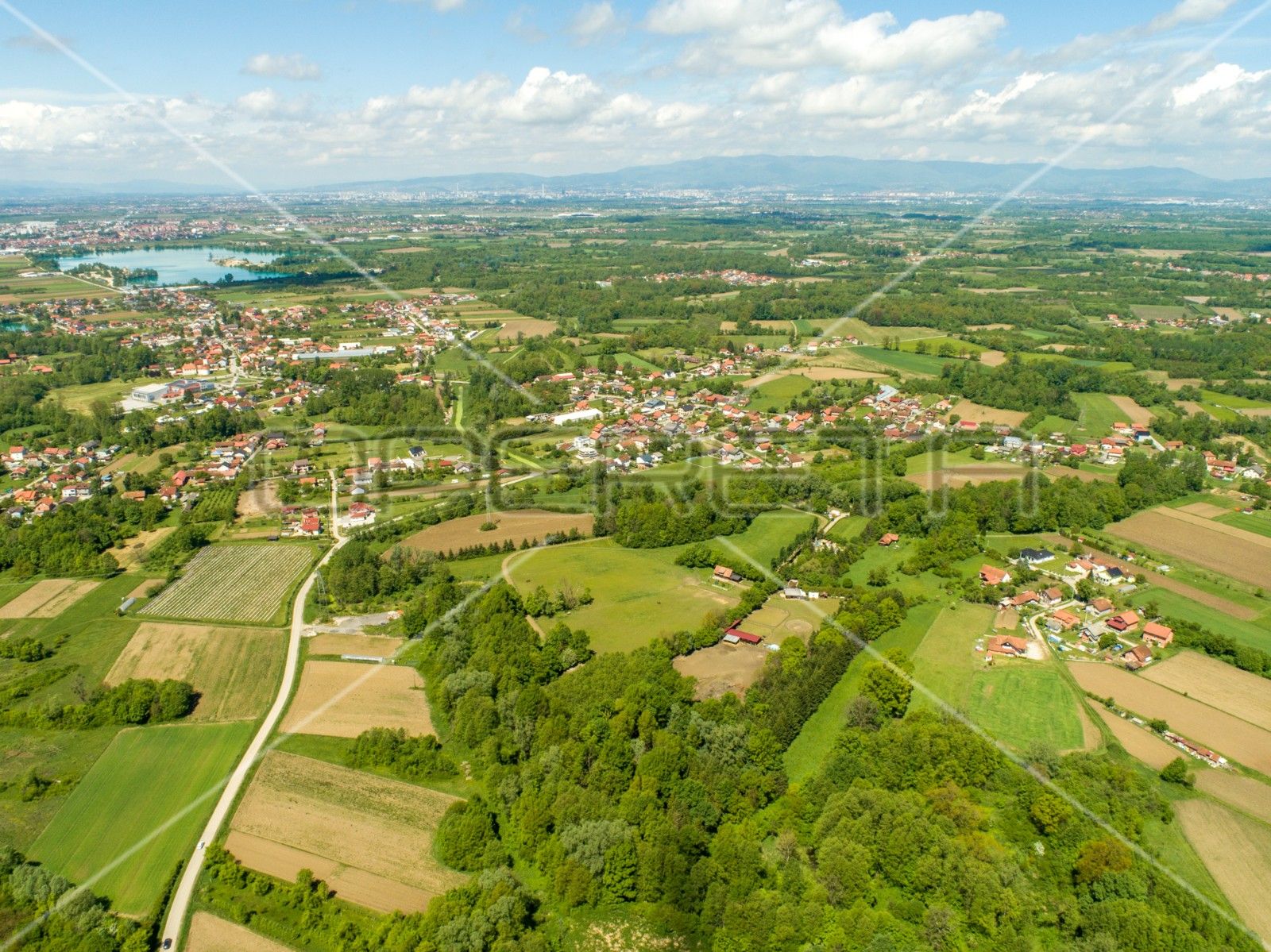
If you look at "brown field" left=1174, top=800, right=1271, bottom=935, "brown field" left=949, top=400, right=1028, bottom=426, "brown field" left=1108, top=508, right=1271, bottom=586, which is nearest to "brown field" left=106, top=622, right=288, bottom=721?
"brown field" left=1174, top=800, right=1271, bottom=935

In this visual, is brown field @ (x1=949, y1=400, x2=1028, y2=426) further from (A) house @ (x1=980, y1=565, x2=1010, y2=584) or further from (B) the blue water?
(B) the blue water

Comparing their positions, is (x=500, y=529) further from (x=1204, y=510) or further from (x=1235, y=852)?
(x=1204, y=510)

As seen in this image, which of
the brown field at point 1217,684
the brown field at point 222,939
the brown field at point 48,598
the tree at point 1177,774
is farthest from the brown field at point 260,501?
the brown field at point 1217,684

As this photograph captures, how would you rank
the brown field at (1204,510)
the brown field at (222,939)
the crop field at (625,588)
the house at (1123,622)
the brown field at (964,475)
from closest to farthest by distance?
the brown field at (222,939)
the house at (1123,622)
the crop field at (625,588)
the brown field at (1204,510)
the brown field at (964,475)

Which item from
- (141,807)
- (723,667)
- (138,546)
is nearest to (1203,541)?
(723,667)

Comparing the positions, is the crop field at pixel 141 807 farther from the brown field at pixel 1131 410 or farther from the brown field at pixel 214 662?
the brown field at pixel 1131 410

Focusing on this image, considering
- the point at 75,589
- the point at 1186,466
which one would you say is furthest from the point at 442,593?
the point at 1186,466
